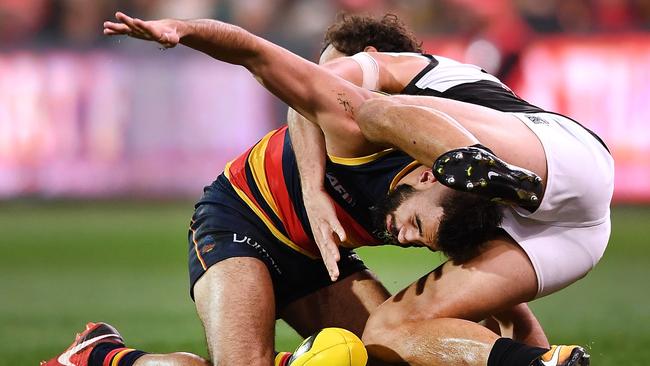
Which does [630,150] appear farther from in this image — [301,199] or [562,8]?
[301,199]

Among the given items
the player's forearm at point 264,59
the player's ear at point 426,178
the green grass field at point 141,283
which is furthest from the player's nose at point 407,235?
the green grass field at point 141,283

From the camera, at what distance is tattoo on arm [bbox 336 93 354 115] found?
4066 mm

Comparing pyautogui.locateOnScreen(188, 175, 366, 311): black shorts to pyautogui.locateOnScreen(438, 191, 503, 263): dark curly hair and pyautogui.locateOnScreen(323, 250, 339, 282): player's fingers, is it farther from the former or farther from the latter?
pyautogui.locateOnScreen(438, 191, 503, 263): dark curly hair

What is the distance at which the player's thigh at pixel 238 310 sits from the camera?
14.0 feet

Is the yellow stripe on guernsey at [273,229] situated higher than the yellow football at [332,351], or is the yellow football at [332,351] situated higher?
the yellow stripe on guernsey at [273,229]

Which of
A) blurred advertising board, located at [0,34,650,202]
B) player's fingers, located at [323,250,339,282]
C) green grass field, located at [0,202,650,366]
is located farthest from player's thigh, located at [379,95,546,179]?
blurred advertising board, located at [0,34,650,202]

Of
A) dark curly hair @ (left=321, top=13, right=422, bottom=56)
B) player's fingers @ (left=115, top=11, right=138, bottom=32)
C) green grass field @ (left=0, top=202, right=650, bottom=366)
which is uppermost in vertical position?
player's fingers @ (left=115, top=11, right=138, bottom=32)

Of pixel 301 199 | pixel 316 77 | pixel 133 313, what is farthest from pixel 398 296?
pixel 133 313

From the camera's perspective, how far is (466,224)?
3934 millimetres

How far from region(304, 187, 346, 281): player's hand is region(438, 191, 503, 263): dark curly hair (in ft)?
1.37

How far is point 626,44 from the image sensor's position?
39.7 feet

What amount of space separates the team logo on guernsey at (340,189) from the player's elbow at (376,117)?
1.54ft

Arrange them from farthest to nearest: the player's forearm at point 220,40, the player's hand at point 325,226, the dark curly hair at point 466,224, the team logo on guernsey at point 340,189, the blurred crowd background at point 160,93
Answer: the blurred crowd background at point 160,93, the team logo on guernsey at point 340,189, the player's hand at point 325,226, the dark curly hair at point 466,224, the player's forearm at point 220,40

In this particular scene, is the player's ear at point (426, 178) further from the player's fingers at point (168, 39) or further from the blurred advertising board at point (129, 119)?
the blurred advertising board at point (129, 119)
